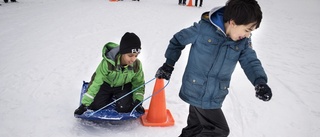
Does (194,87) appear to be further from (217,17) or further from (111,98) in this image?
(111,98)

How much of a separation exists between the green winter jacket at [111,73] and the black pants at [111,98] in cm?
7

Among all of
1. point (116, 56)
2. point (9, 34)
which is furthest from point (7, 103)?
point (9, 34)

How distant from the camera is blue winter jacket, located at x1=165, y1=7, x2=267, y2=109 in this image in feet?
6.27

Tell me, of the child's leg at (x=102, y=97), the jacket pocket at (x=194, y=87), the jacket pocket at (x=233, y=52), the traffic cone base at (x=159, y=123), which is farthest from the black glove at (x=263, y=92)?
the child's leg at (x=102, y=97)

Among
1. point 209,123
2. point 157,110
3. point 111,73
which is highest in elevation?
point 111,73

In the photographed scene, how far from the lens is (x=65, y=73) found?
13.6 ft

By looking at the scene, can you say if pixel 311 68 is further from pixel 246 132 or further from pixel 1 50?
pixel 1 50

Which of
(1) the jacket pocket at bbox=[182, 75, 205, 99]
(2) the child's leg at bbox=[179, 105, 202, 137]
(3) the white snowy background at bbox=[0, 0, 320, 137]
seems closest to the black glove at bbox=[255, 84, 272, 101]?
(1) the jacket pocket at bbox=[182, 75, 205, 99]

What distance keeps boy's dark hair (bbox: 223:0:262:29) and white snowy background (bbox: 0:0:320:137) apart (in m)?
1.49

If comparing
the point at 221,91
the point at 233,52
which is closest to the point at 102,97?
the point at 221,91

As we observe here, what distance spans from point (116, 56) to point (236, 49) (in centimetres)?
122

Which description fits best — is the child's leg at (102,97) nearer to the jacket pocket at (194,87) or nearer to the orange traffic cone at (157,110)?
the orange traffic cone at (157,110)

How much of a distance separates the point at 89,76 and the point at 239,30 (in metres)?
2.91

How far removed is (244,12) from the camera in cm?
172
